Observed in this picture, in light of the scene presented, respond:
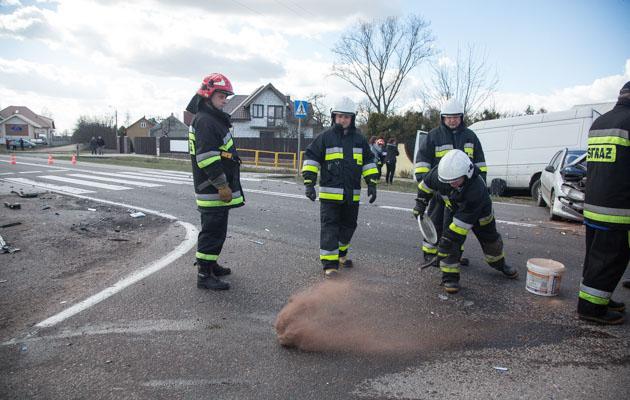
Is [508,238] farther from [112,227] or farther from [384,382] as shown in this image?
[112,227]

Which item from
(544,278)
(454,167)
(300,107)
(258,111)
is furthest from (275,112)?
(544,278)

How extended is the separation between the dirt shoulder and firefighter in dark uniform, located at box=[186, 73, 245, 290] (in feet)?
3.77

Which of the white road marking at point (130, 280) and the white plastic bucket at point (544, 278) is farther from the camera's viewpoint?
the white plastic bucket at point (544, 278)

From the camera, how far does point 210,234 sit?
4352 millimetres

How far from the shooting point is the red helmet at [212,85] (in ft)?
13.9

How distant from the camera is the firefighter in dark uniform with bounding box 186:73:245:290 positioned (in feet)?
13.5

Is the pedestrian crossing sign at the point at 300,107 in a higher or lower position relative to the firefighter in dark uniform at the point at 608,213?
higher

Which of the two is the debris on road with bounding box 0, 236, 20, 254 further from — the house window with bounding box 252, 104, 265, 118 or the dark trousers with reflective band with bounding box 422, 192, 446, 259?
the house window with bounding box 252, 104, 265, 118

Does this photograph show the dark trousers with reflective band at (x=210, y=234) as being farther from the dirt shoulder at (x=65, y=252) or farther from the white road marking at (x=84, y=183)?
the white road marking at (x=84, y=183)

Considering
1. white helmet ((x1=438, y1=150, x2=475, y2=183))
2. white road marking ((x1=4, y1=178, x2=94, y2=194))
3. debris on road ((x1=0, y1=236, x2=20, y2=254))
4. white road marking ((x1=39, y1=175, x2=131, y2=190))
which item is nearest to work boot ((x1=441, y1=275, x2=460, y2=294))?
white helmet ((x1=438, y1=150, x2=475, y2=183))

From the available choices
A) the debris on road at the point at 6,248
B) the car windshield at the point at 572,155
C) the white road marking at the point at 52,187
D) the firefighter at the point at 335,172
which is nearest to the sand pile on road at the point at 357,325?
the firefighter at the point at 335,172

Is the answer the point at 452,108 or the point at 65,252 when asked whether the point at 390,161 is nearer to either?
the point at 452,108

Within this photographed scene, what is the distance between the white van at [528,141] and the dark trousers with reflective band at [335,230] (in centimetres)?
941


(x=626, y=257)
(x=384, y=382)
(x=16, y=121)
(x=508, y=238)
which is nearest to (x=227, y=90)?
(x=384, y=382)
